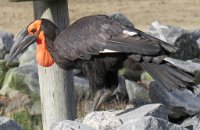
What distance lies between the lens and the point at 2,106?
8578mm

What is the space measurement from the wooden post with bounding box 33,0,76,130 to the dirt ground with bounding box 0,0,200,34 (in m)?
9.98

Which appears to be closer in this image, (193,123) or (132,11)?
(193,123)

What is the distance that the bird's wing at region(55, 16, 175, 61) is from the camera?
5.77m

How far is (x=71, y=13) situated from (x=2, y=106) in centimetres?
1198

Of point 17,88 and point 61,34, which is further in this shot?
point 17,88

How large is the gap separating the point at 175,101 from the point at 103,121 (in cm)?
163

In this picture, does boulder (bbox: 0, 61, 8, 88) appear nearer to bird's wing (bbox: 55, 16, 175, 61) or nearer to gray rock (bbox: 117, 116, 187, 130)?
bird's wing (bbox: 55, 16, 175, 61)

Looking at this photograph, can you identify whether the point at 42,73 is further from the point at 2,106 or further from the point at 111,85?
the point at 2,106

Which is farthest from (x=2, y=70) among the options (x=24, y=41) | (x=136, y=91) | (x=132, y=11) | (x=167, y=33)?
(x=132, y=11)

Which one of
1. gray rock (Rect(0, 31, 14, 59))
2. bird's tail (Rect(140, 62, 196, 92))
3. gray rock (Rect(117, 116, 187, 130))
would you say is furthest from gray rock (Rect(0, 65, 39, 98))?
gray rock (Rect(117, 116, 187, 130))

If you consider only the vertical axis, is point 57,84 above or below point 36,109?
above

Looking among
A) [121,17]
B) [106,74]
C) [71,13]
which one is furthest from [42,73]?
[71,13]

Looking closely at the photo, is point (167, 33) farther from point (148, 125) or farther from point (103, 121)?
point (148, 125)

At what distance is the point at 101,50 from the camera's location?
592cm
